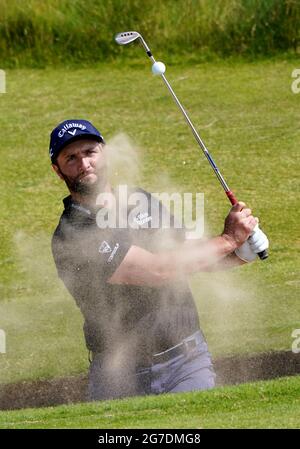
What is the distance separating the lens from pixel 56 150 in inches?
307

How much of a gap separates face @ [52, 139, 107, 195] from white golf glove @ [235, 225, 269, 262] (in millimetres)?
810

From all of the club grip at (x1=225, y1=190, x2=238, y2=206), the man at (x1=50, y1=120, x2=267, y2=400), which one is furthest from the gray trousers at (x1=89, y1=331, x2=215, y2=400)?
the club grip at (x1=225, y1=190, x2=238, y2=206)

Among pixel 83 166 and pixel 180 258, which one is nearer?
pixel 180 258

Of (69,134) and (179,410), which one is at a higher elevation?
(69,134)

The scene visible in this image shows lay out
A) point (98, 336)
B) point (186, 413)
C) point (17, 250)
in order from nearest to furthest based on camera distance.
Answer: point (186, 413)
point (98, 336)
point (17, 250)

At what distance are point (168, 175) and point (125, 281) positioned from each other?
16.8 feet

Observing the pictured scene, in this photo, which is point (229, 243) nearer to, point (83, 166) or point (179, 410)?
point (83, 166)

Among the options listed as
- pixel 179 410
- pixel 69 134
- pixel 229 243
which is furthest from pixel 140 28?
pixel 179 410

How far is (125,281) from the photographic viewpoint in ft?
25.0
